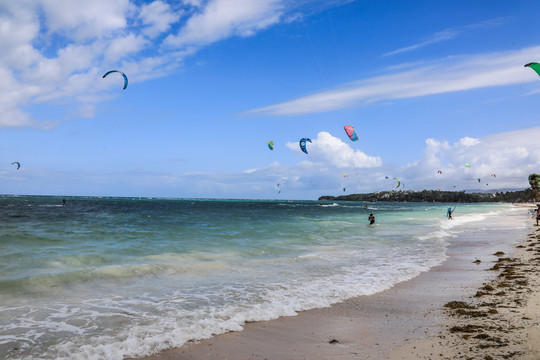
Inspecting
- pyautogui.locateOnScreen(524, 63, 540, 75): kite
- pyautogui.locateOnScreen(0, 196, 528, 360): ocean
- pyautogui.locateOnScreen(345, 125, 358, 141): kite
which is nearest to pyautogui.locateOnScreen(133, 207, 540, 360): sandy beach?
pyautogui.locateOnScreen(0, 196, 528, 360): ocean

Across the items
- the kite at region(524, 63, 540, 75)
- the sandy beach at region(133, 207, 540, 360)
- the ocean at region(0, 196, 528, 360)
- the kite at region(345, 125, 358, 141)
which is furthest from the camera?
the kite at region(345, 125, 358, 141)

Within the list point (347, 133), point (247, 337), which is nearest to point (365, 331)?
point (247, 337)

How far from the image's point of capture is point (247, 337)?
620 cm

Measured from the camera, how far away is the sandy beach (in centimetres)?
520

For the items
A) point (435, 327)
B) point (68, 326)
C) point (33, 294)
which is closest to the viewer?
point (435, 327)

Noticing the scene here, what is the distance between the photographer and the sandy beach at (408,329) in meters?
5.20

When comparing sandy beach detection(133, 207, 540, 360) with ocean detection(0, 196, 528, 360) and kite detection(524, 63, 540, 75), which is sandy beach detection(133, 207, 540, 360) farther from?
kite detection(524, 63, 540, 75)

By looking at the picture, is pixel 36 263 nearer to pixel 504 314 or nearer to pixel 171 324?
pixel 171 324

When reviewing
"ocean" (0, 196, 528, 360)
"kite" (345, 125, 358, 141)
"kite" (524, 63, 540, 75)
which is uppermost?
"kite" (345, 125, 358, 141)

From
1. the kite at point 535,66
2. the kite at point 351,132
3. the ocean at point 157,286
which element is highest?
the kite at point 351,132

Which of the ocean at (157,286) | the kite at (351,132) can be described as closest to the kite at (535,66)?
the ocean at (157,286)

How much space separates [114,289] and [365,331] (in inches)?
264

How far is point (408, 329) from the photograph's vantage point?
630 cm

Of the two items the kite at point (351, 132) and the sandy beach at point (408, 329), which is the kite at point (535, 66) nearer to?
the sandy beach at point (408, 329)
